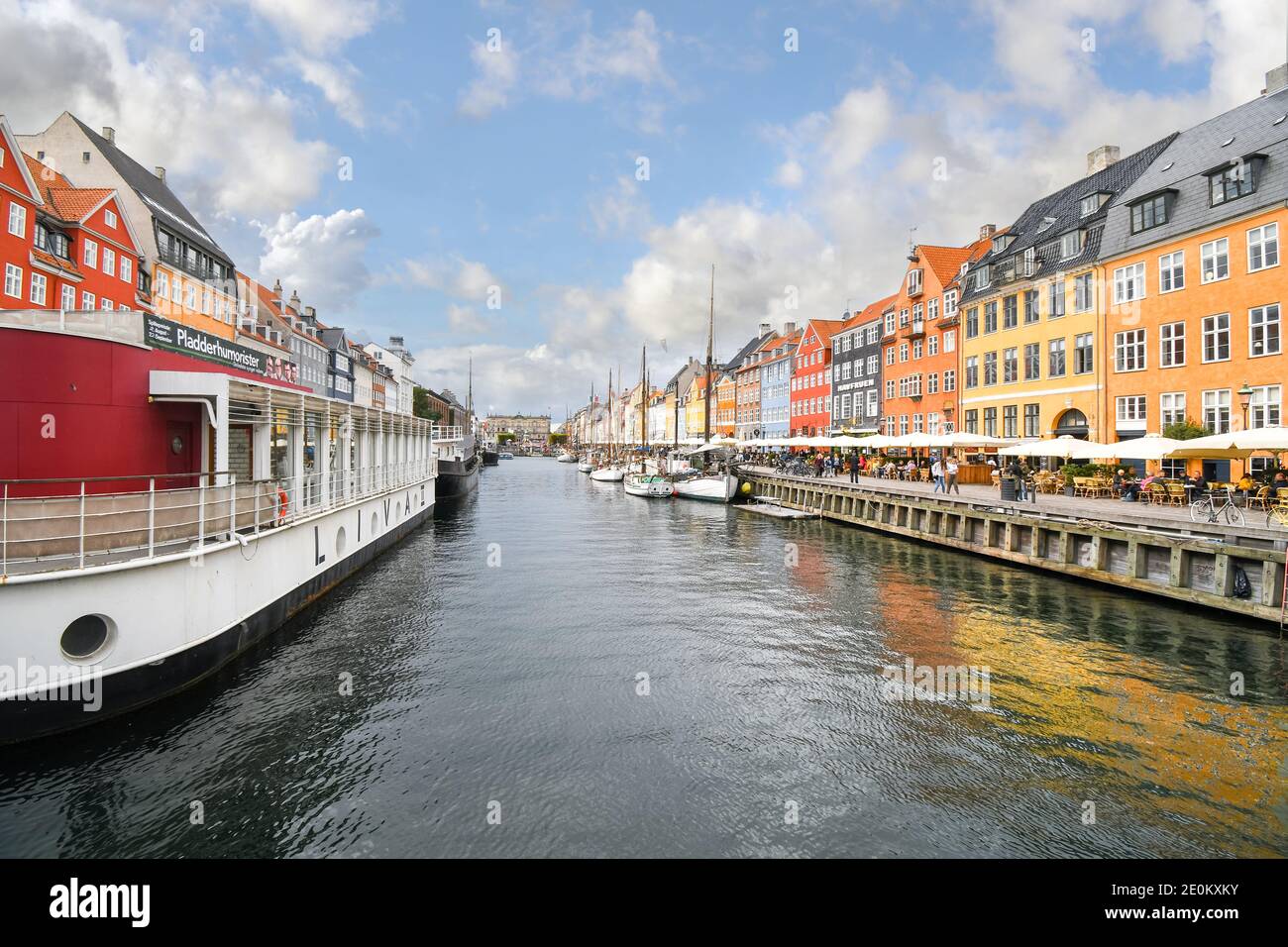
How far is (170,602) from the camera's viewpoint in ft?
32.7

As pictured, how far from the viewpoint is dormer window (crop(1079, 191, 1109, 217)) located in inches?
1425

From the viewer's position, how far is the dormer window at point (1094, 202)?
1425 inches

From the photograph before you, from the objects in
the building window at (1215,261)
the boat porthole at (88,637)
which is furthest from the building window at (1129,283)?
the boat porthole at (88,637)

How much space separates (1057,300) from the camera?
37.0 metres

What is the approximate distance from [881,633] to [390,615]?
1177 cm

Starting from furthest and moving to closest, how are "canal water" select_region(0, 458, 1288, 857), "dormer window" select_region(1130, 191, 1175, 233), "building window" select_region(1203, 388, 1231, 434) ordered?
"dormer window" select_region(1130, 191, 1175, 233)
"building window" select_region(1203, 388, 1231, 434)
"canal water" select_region(0, 458, 1288, 857)

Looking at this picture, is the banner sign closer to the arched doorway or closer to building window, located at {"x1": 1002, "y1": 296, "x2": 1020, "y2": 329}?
the arched doorway

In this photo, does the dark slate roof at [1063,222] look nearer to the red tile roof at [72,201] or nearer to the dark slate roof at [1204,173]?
the dark slate roof at [1204,173]

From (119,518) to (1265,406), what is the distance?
34.9 metres

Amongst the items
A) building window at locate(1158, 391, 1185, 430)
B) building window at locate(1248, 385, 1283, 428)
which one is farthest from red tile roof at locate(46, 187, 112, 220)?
building window at locate(1248, 385, 1283, 428)

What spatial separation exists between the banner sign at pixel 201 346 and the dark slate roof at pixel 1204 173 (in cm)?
3527

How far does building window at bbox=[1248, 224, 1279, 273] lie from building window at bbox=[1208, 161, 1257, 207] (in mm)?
1855
